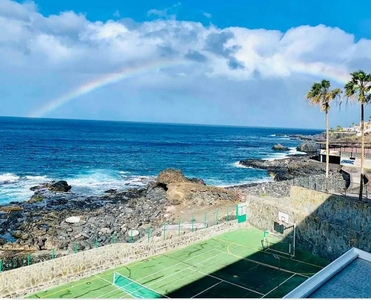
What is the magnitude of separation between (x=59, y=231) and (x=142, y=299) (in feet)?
55.1

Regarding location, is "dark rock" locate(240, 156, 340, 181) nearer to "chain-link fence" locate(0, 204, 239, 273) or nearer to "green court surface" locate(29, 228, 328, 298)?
"chain-link fence" locate(0, 204, 239, 273)

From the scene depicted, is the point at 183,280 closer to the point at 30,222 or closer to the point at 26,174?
the point at 30,222

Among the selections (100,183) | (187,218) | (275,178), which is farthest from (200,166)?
(187,218)

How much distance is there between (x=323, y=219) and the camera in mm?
26219

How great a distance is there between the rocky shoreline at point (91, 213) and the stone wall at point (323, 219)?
10.1m

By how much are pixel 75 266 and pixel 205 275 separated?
7969mm

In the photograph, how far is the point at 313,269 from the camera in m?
23.7

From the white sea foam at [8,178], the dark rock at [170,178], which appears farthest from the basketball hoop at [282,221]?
the white sea foam at [8,178]

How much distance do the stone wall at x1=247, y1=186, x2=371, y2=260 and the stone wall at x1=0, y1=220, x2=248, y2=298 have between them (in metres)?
7.42


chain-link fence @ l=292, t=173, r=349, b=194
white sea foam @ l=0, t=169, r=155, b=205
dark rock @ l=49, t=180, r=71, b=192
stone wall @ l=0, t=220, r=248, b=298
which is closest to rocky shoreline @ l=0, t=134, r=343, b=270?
dark rock @ l=49, t=180, r=71, b=192

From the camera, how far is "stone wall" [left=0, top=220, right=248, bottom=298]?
19406mm

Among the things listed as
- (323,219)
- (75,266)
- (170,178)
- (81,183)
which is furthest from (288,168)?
(75,266)

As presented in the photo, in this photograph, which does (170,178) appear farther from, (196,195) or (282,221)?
(282,221)

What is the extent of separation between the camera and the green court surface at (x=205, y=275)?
20344 mm
